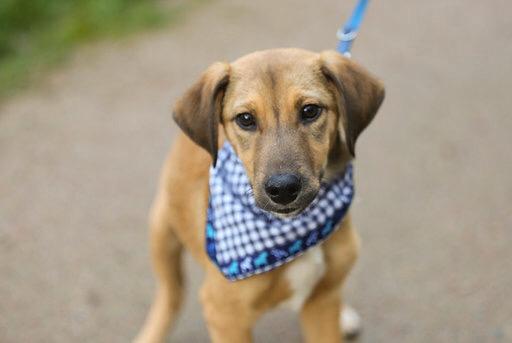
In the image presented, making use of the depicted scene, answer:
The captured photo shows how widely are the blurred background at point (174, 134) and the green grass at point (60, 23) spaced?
0.06ft

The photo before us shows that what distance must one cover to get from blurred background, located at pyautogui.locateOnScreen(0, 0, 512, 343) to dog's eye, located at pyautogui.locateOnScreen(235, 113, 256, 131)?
52.6 inches

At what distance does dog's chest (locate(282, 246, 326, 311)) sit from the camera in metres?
3.01

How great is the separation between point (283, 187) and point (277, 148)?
0.15 m

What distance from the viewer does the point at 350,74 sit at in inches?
111

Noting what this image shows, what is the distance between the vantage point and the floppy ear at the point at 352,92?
2775mm

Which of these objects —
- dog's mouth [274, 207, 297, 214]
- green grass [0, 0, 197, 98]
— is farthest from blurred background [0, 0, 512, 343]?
dog's mouth [274, 207, 297, 214]

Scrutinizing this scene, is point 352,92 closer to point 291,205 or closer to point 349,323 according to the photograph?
point 291,205

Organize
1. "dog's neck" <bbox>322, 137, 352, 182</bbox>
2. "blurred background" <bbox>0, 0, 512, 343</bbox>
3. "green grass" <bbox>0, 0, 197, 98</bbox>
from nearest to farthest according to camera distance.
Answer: "dog's neck" <bbox>322, 137, 352, 182</bbox>
"blurred background" <bbox>0, 0, 512, 343</bbox>
"green grass" <bbox>0, 0, 197, 98</bbox>

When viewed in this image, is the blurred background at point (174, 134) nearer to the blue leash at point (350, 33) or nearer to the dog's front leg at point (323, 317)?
the dog's front leg at point (323, 317)

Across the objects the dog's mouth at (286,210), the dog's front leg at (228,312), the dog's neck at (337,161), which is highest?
the dog's neck at (337,161)

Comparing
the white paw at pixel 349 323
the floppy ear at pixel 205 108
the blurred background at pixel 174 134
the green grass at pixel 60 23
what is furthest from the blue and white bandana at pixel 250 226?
the green grass at pixel 60 23

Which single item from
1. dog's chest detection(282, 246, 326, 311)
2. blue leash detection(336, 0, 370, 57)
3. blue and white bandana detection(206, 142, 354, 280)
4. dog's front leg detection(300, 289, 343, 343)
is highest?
blue leash detection(336, 0, 370, 57)

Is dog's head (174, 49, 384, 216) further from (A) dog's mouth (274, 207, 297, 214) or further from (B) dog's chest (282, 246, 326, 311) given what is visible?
(B) dog's chest (282, 246, 326, 311)

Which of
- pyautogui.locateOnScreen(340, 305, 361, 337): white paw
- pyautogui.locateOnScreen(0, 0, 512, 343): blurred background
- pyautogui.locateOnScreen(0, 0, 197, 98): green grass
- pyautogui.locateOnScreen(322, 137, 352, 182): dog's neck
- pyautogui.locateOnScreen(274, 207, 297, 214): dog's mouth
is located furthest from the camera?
pyautogui.locateOnScreen(0, 0, 197, 98): green grass
